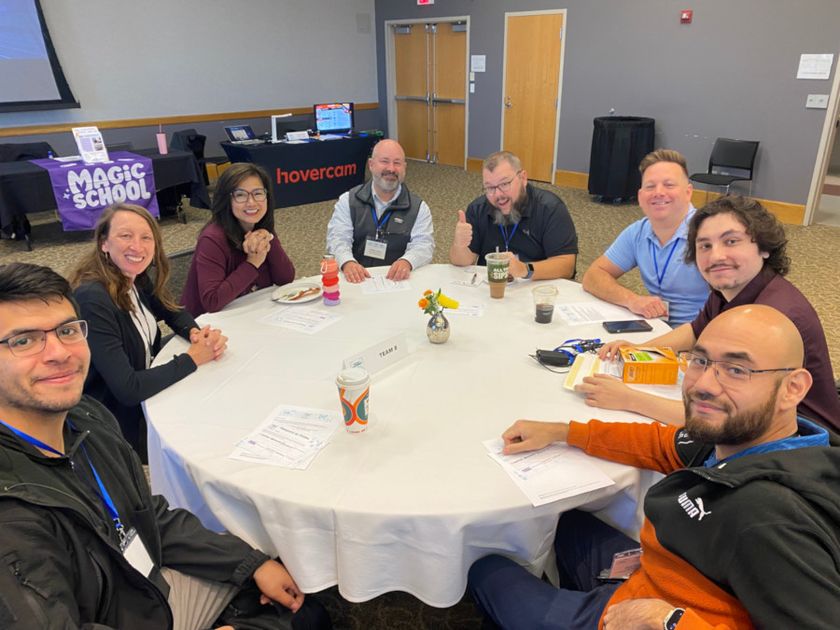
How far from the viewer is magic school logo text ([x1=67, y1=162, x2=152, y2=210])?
5.12 metres

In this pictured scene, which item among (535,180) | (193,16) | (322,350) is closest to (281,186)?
(193,16)

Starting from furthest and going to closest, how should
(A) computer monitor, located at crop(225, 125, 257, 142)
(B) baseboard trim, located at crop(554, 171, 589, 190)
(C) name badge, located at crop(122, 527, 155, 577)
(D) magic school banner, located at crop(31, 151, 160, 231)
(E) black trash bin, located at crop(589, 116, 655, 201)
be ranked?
(B) baseboard trim, located at crop(554, 171, 589, 190) < (A) computer monitor, located at crop(225, 125, 257, 142) < (E) black trash bin, located at crop(589, 116, 655, 201) < (D) magic school banner, located at crop(31, 151, 160, 231) < (C) name badge, located at crop(122, 527, 155, 577)

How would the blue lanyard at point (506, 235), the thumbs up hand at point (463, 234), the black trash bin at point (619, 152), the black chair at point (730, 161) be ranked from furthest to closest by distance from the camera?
the black trash bin at point (619, 152) → the black chair at point (730, 161) → the blue lanyard at point (506, 235) → the thumbs up hand at point (463, 234)

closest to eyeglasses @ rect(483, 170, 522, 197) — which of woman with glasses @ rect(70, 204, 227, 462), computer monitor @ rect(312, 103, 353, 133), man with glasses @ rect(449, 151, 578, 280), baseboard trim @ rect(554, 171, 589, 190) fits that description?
man with glasses @ rect(449, 151, 578, 280)

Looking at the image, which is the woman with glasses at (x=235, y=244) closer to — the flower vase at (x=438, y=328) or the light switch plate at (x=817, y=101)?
the flower vase at (x=438, y=328)

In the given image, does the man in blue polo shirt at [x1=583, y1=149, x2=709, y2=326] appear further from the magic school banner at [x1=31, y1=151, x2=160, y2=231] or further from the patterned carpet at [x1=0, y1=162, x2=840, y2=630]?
the magic school banner at [x1=31, y1=151, x2=160, y2=231]

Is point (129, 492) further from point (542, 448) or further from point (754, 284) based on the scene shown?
point (754, 284)

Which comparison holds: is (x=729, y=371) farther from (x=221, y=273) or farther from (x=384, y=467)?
(x=221, y=273)

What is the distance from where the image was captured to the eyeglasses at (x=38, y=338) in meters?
1.02

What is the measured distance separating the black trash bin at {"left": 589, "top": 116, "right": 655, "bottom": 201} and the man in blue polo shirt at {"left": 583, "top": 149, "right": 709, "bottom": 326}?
4.35m

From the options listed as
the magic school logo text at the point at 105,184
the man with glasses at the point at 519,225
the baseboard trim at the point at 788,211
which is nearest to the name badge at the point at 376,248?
the man with glasses at the point at 519,225

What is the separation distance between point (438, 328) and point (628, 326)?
696 mm

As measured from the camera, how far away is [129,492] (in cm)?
122

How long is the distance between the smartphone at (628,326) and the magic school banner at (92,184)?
469 centimetres
